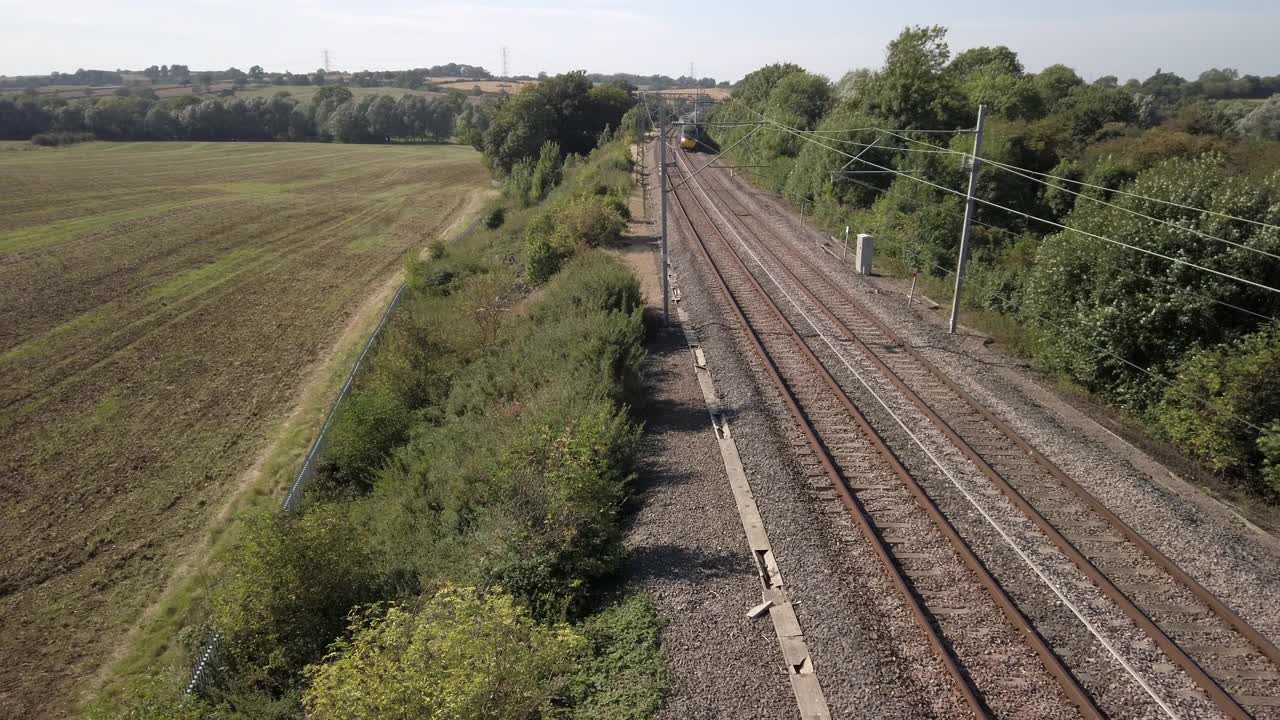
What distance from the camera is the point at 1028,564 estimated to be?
980cm

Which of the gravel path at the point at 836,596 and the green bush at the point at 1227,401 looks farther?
the green bush at the point at 1227,401

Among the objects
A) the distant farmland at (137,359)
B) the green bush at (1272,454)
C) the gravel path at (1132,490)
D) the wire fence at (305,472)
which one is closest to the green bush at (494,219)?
the distant farmland at (137,359)

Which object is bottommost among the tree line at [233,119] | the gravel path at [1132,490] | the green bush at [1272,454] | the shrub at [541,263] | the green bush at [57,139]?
the gravel path at [1132,490]

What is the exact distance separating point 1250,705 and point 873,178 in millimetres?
28313

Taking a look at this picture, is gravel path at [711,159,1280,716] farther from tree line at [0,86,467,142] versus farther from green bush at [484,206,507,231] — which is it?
tree line at [0,86,467,142]

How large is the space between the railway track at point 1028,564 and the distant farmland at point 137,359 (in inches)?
510

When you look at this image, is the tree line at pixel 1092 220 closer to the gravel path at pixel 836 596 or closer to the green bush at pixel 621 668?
the gravel path at pixel 836 596

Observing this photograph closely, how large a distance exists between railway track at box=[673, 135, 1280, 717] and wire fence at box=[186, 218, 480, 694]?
938 cm

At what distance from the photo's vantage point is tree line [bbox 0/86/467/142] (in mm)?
104562

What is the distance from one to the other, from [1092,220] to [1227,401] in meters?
5.28

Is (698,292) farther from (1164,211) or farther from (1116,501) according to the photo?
(1116,501)

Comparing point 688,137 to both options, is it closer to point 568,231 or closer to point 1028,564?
point 568,231

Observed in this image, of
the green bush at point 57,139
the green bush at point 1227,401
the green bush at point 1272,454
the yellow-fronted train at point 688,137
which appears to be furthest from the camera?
the green bush at point 57,139

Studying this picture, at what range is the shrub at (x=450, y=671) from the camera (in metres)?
6.30
